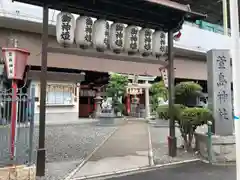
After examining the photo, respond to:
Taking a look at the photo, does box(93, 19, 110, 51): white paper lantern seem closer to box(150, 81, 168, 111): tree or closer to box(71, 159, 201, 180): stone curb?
box(71, 159, 201, 180): stone curb

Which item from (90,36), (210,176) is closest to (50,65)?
(90,36)

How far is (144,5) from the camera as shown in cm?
743

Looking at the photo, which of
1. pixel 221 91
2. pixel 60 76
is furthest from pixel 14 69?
pixel 60 76

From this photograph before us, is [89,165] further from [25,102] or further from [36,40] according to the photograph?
[36,40]

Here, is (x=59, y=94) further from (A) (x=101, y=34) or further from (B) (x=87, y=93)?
(A) (x=101, y=34)

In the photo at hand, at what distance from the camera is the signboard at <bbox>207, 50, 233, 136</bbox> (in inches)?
308

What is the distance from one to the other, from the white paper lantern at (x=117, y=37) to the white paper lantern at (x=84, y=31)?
70cm

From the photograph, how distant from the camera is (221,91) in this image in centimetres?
791

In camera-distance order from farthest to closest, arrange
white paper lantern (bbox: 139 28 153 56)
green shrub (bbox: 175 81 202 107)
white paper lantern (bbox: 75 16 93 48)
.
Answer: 1. green shrub (bbox: 175 81 202 107)
2. white paper lantern (bbox: 139 28 153 56)
3. white paper lantern (bbox: 75 16 93 48)

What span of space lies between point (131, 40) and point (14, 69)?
3543mm

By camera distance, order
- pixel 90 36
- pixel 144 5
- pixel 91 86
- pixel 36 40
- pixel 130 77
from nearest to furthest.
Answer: pixel 90 36
pixel 144 5
pixel 36 40
pixel 130 77
pixel 91 86

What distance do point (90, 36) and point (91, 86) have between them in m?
18.9

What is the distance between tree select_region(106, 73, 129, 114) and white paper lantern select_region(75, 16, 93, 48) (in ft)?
44.3

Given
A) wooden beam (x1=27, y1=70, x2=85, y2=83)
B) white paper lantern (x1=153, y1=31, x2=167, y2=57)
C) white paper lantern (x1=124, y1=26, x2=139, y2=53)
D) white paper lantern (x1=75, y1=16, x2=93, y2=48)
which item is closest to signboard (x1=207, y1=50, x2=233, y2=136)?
white paper lantern (x1=153, y1=31, x2=167, y2=57)
